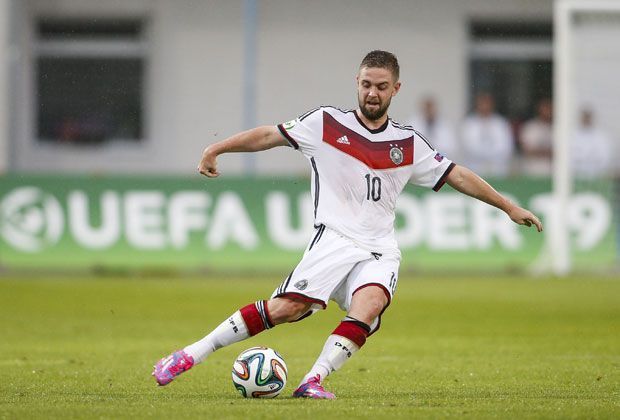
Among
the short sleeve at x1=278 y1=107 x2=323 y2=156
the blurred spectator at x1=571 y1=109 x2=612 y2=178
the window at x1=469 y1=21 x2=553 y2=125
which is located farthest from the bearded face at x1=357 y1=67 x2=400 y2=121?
the window at x1=469 y1=21 x2=553 y2=125

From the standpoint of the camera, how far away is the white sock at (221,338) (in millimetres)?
8484

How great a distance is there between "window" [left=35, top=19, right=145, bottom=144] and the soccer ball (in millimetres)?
22052

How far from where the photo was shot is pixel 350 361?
38.2ft

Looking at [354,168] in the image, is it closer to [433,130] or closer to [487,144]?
[433,130]

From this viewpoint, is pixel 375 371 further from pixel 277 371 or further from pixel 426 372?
pixel 277 371

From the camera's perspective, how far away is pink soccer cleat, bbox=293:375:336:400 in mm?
8352

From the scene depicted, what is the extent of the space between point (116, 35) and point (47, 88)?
189 cm

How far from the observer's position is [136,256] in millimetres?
21781

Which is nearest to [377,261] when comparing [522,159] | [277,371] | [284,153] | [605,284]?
[277,371]

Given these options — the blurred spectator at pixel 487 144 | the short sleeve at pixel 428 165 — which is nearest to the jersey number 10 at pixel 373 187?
the short sleeve at pixel 428 165

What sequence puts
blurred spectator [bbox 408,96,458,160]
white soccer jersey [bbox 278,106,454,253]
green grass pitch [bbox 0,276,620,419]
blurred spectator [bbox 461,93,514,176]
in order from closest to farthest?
green grass pitch [bbox 0,276,620,419] < white soccer jersey [bbox 278,106,454,253] < blurred spectator [bbox 408,96,458,160] < blurred spectator [bbox 461,93,514,176]

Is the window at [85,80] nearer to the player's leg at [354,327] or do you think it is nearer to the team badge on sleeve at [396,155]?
the team badge on sleeve at [396,155]

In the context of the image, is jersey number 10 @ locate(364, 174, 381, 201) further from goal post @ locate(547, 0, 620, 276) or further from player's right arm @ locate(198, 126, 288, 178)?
goal post @ locate(547, 0, 620, 276)

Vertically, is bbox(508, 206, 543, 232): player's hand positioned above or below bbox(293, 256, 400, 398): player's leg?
above
